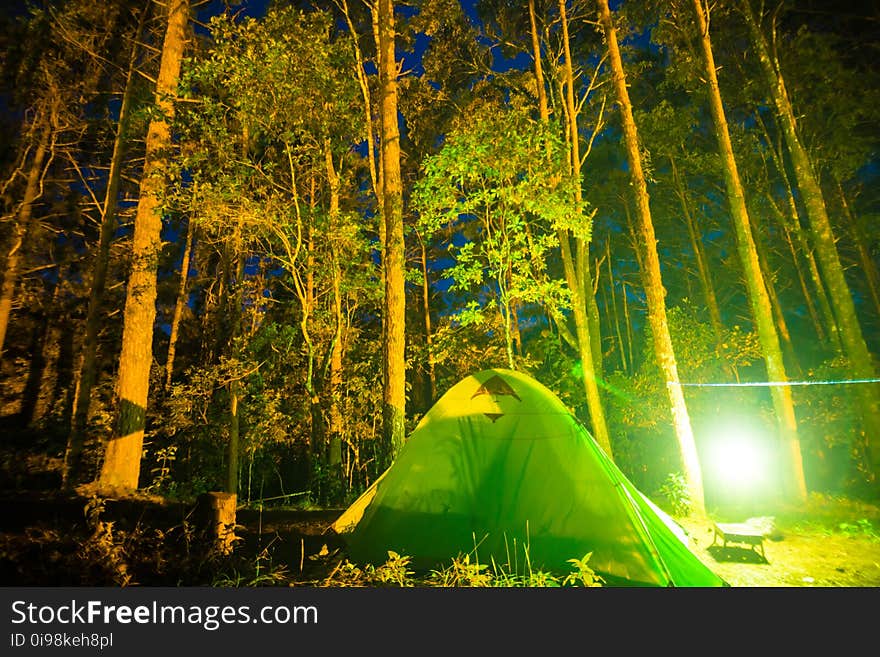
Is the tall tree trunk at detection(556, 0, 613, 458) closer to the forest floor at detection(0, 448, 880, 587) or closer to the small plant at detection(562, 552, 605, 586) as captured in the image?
the forest floor at detection(0, 448, 880, 587)

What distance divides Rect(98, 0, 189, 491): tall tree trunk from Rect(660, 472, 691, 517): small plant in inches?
368

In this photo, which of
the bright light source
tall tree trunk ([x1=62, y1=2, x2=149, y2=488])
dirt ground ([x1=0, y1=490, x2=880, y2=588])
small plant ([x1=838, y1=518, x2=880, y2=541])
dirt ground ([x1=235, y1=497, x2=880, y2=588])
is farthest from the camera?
tall tree trunk ([x1=62, y1=2, x2=149, y2=488])

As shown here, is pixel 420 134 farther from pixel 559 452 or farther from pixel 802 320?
pixel 802 320

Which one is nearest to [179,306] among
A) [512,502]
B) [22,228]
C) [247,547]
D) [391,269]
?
[22,228]

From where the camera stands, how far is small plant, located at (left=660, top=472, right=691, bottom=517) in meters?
7.24

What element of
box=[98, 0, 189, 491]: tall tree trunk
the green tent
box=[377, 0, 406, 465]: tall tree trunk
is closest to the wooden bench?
the green tent

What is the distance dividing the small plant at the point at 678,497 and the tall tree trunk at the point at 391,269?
16.2ft

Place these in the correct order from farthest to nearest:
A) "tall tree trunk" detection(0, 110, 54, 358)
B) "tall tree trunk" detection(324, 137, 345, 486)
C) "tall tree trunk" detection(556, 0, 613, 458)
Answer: "tall tree trunk" detection(0, 110, 54, 358) < "tall tree trunk" detection(324, 137, 345, 486) < "tall tree trunk" detection(556, 0, 613, 458)

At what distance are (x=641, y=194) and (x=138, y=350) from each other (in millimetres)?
9673

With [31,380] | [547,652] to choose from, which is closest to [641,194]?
[547,652]

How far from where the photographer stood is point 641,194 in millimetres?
8000

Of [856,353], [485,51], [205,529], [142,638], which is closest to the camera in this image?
[142,638]

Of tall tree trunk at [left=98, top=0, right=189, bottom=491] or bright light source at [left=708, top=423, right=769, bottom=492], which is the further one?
bright light source at [left=708, top=423, right=769, bottom=492]

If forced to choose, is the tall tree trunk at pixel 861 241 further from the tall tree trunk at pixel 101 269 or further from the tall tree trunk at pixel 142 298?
the tall tree trunk at pixel 101 269
